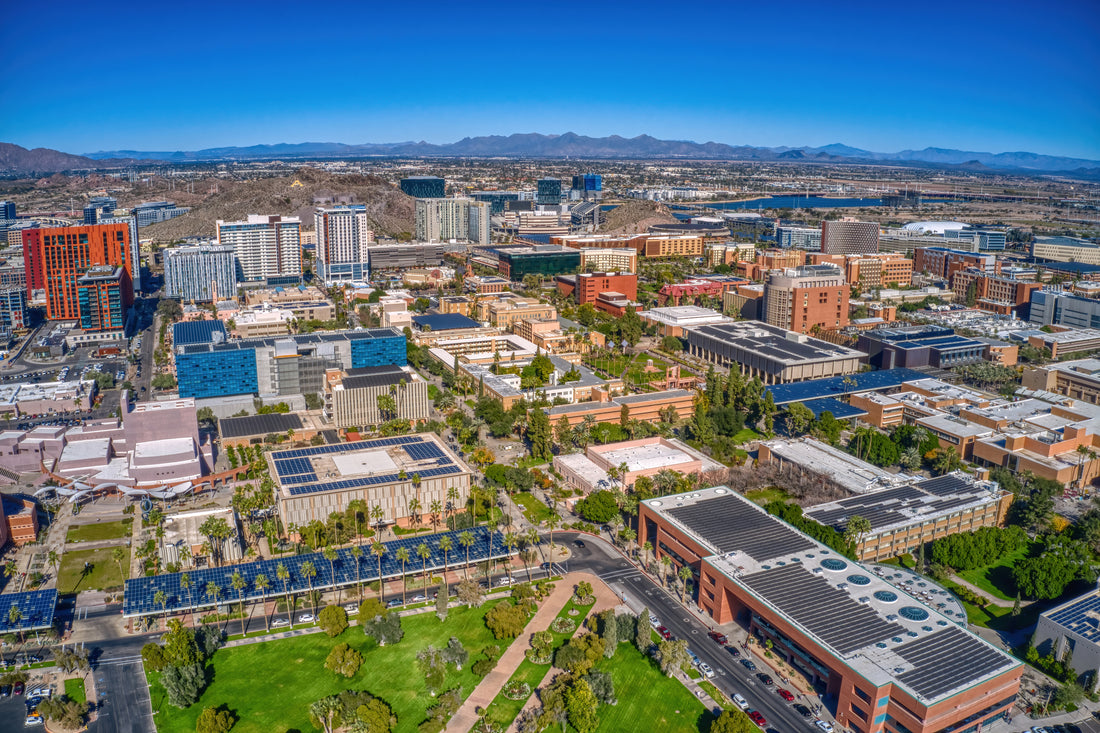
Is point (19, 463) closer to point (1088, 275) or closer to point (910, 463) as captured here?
point (910, 463)

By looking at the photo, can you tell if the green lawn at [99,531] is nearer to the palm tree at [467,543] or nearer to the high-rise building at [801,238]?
the palm tree at [467,543]

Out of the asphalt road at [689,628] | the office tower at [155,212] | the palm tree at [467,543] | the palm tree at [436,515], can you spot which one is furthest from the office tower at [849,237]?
the office tower at [155,212]

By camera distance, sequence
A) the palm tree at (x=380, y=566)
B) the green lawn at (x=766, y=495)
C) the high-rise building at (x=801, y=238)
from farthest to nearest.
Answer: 1. the high-rise building at (x=801, y=238)
2. the green lawn at (x=766, y=495)
3. the palm tree at (x=380, y=566)

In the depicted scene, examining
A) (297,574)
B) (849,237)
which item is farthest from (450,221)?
(297,574)

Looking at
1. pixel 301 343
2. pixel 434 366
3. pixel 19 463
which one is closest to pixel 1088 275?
pixel 434 366

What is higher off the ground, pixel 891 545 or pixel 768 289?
pixel 768 289

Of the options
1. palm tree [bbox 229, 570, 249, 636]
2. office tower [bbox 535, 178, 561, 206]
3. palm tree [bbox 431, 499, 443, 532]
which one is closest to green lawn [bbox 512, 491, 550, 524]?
palm tree [bbox 431, 499, 443, 532]

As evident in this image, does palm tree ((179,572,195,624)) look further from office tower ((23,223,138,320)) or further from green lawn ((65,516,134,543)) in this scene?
office tower ((23,223,138,320))
